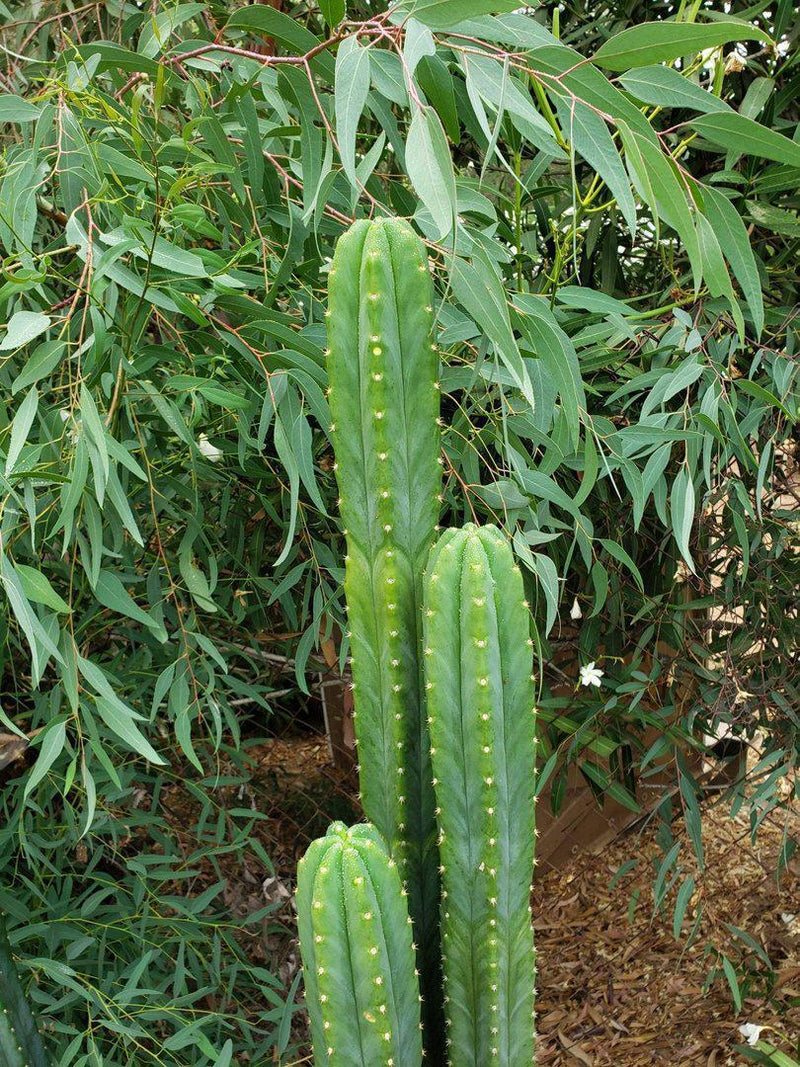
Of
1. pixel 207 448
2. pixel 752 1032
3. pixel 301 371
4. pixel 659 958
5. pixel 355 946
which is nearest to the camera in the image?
pixel 355 946

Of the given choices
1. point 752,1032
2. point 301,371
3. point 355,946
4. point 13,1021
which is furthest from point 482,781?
point 752,1032

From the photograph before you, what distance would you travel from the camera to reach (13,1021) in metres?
1.08

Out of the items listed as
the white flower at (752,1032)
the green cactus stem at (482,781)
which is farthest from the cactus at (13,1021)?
the white flower at (752,1032)

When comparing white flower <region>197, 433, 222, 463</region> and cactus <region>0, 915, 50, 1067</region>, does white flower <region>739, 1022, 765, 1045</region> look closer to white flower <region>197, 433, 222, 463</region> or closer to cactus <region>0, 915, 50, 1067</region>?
cactus <region>0, 915, 50, 1067</region>

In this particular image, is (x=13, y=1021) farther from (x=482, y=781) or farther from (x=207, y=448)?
(x=207, y=448)

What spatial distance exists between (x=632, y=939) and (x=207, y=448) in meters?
1.59

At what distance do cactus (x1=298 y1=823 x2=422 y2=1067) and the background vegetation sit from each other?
206 mm

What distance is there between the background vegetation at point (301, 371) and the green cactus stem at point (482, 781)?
10 cm

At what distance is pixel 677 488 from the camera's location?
123 centimetres

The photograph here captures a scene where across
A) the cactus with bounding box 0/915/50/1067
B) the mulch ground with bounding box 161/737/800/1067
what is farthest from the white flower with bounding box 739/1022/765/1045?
the cactus with bounding box 0/915/50/1067

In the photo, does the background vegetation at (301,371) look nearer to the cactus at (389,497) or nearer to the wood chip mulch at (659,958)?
the cactus at (389,497)

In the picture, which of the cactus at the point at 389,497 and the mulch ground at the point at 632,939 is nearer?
the cactus at the point at 389,497

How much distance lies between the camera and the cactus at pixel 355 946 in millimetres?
911

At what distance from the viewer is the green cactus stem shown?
37.9 inches
